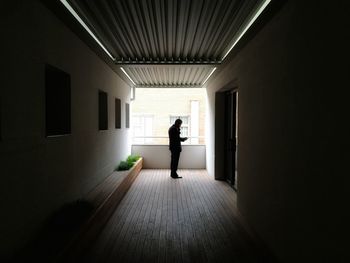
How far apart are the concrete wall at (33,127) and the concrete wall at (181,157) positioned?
4619mm

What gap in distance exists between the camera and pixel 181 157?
870 cm

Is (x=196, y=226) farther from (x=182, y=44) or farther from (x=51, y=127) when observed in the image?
(x=182, y=44)

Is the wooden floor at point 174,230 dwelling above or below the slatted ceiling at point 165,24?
below

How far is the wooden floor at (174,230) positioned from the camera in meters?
2.93

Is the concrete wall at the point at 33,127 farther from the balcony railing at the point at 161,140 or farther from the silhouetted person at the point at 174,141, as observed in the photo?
the balcony railing at the point at 161,140

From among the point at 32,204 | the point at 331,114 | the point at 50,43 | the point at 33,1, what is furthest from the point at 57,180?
the point at 331,114

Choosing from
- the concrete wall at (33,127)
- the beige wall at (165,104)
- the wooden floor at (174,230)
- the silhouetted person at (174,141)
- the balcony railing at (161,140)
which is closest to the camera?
the concrete wall at (33,127)

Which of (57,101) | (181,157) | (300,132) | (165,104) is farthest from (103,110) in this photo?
(165,104)

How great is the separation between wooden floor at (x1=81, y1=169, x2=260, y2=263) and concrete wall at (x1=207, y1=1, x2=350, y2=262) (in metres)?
0.46

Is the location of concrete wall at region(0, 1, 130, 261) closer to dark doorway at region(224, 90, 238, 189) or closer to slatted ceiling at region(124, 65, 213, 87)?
slatted ceiling at region(124, 65, 213, 87)

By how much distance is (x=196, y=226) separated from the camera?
3777 mm

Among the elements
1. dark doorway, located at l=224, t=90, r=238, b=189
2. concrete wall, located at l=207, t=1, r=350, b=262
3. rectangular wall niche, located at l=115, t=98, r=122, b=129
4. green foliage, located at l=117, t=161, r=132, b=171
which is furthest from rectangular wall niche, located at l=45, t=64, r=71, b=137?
dark doorway, located at l=224, t=90, r=238, b=189

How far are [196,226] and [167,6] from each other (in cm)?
305

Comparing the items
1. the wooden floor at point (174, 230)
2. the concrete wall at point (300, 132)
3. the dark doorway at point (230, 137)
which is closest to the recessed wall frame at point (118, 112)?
the wooden floor at point (174, 230)
